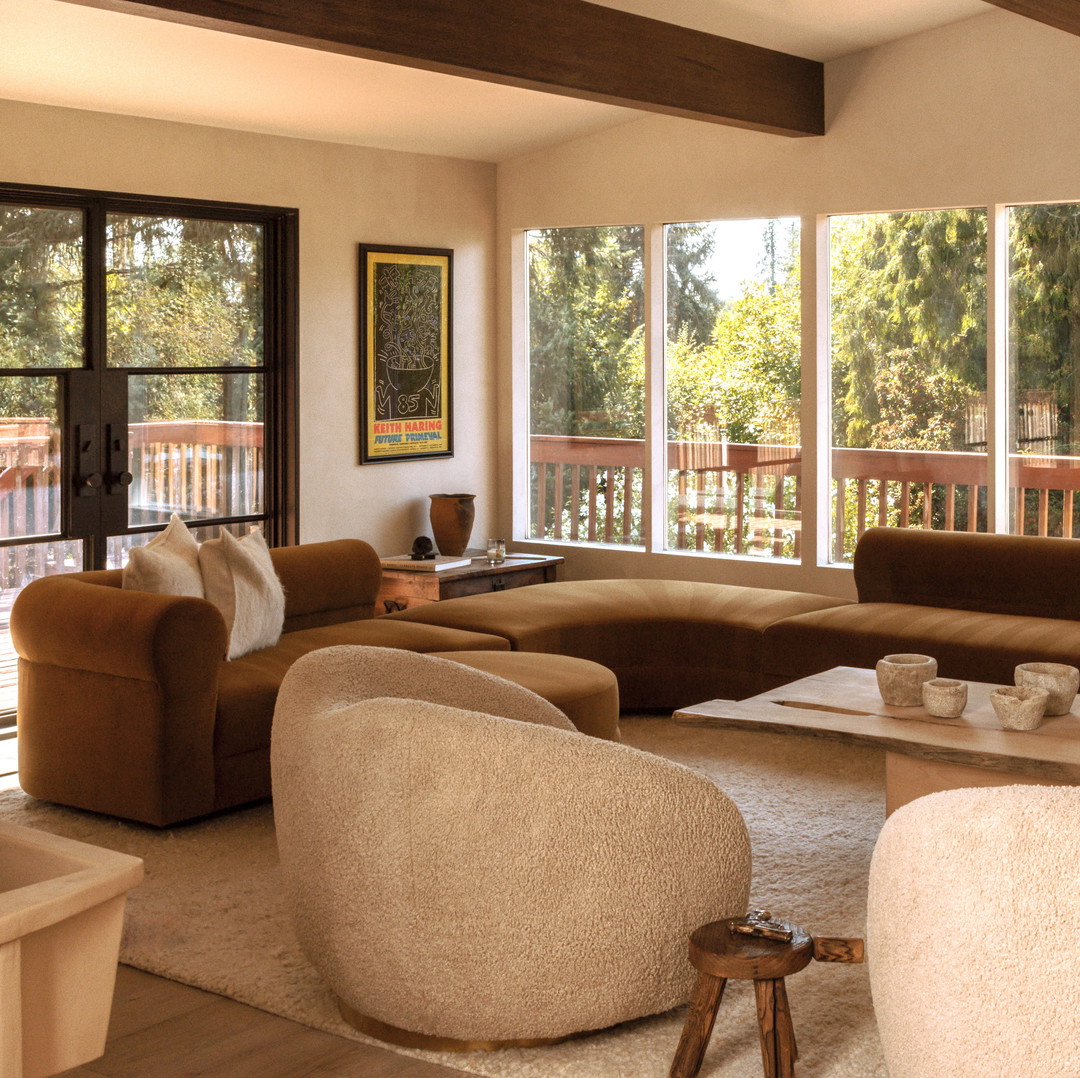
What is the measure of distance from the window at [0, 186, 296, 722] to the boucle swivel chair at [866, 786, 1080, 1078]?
172 inches

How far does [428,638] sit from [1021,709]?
221 centimetres

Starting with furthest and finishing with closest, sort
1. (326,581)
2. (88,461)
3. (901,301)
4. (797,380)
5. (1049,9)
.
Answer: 1. (797,380)
2. (901,301)
3. (88,461)
4. (326,581)
5. (1049,9)

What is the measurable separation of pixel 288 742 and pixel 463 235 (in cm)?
496

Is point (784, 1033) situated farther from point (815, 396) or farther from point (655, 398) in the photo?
point (655, 398)

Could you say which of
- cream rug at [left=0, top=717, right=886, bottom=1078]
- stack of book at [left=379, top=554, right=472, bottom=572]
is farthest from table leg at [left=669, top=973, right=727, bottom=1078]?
stack of book at [left=379, top=554, right=472, bottom=572]

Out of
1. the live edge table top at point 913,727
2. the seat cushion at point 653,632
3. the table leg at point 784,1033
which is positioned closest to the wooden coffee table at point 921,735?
the live edge table top at point 913,727

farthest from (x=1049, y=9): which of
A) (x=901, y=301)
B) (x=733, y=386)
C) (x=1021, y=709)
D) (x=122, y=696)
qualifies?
(x=122, y=696)

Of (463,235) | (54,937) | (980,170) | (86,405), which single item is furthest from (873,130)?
(54,937)

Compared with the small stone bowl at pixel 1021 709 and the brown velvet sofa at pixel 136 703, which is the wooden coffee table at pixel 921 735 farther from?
the brown velvet sofa at pixel 136 703

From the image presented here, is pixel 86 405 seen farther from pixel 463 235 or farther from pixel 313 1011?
pixel 313 1011

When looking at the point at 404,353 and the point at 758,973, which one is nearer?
the point at 758,973

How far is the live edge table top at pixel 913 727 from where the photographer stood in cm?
319

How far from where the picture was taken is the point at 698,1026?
249cm

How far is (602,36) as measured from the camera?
518cm
